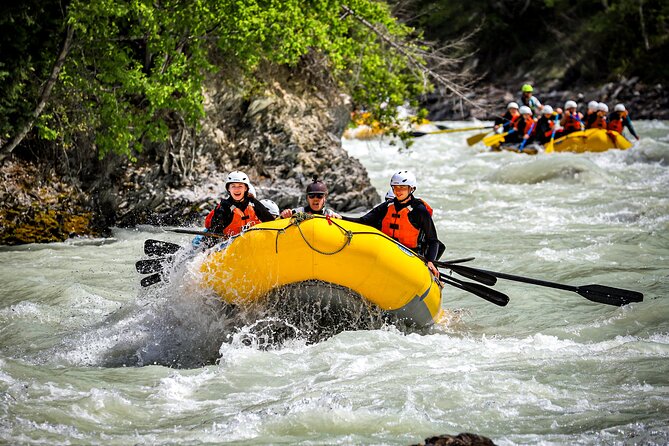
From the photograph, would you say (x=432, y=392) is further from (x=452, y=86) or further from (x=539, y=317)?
(x=452, y=86)

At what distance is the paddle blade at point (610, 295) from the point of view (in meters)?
7.02

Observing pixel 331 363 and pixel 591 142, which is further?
pixel 591 142

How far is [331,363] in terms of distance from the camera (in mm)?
5781

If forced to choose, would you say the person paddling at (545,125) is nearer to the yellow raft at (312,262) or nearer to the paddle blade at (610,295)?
the paddle blade at (610,295)

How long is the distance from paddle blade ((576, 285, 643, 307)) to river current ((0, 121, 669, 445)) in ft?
0.60

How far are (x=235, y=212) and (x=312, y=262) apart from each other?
5.05 ft

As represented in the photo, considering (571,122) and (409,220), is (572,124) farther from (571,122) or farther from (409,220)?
(409,220)

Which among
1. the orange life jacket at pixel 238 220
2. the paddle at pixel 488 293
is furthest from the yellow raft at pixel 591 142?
the orange life jacket at pixel 238 220

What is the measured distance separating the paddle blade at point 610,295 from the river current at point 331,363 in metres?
0.18

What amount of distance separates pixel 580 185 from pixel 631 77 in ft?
49.2

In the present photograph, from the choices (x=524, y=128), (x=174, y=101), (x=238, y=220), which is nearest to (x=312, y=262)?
(x=238, y=220)

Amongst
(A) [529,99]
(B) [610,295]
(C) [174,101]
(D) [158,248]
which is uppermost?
(A) [529,99]

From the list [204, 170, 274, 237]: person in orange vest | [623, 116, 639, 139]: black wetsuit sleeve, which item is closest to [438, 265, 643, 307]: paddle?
[204, 170, 274, 237]: person in orange vest

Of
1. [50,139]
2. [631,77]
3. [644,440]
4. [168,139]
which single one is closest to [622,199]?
[168,139]
